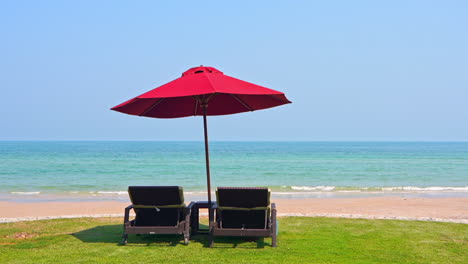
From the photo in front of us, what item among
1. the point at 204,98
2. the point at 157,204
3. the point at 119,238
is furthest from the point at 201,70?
the point at 119,238

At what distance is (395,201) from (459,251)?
9731 millimetres

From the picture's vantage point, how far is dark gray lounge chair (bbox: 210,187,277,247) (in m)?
5.92

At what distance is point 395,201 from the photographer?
1520cm

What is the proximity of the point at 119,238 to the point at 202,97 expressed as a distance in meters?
2.36

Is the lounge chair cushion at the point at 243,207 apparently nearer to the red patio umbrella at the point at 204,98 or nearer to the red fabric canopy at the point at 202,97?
the red patio umbrella at the point at 204,98

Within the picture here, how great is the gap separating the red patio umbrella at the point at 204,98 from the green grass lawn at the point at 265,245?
3.61 ft

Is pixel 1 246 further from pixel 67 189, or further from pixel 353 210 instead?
pixel 67 189

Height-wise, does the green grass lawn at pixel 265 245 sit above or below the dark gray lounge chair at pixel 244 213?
below

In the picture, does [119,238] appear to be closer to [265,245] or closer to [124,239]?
[124,239]

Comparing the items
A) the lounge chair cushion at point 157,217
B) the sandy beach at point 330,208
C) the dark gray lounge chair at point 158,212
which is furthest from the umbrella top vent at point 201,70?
the sandy beach at point 330,208

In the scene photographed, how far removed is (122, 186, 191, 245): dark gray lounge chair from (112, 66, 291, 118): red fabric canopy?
1224 mm

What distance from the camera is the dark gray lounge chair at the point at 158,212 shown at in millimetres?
6098

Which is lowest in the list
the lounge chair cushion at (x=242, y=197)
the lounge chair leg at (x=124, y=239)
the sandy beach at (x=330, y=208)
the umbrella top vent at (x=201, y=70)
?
the sandy beach at (x=330, y=208)

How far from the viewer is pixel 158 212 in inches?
250
